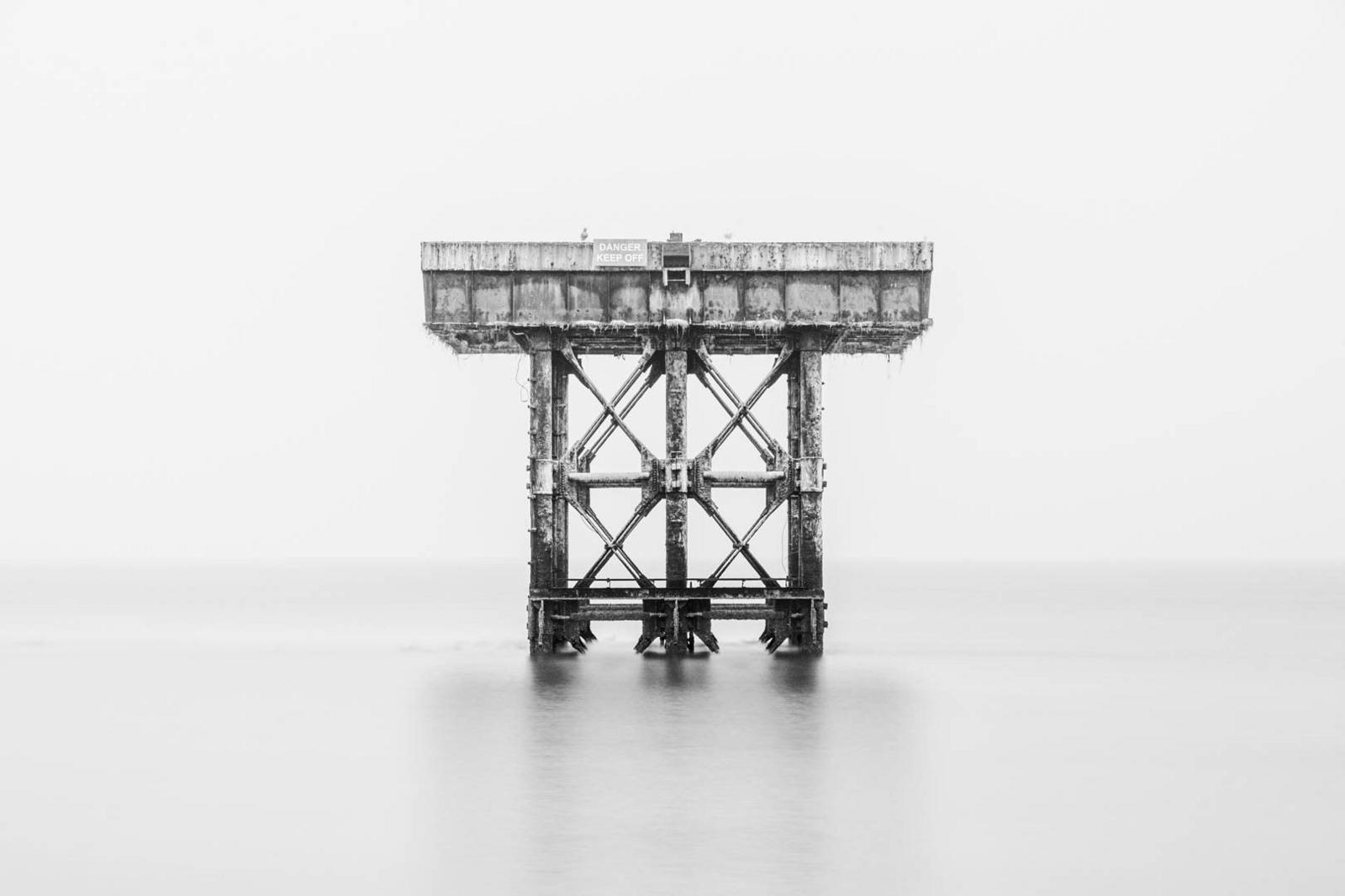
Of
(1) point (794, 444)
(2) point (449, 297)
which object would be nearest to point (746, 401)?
(1) point (794, 444)

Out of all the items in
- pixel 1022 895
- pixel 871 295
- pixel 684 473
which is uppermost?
pixel 871 295

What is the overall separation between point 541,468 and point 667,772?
10973 mm

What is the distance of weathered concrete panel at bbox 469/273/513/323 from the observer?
33406 mm

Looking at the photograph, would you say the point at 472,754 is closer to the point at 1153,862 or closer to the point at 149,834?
the point at 149,834

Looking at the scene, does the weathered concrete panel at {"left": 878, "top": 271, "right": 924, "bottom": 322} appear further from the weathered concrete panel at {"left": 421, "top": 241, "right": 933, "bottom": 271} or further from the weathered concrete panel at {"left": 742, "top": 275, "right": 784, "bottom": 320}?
the weathered concrete panel at {"left": 742, "top": 275, "right": 784, "bottom": 320}

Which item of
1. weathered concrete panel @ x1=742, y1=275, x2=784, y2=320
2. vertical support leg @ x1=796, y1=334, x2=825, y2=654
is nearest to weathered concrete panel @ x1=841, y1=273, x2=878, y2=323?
vertical support leg @ x1=796, y1=334, x2=825, y2=654

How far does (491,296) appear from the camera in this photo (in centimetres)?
3344

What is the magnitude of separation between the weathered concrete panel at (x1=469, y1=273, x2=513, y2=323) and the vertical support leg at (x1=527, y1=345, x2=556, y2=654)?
1086 mm

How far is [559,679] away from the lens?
33.4m

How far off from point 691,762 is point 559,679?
30.9 feet

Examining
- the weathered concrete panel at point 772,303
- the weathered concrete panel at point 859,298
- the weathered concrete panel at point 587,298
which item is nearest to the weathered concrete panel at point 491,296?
the weathered concrete panel at point 587,298

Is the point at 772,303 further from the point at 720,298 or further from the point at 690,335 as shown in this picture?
the point at 690,335

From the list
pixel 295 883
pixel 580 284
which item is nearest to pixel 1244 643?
pixel 580 284

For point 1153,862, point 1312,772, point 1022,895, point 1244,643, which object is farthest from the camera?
point 1244,643
